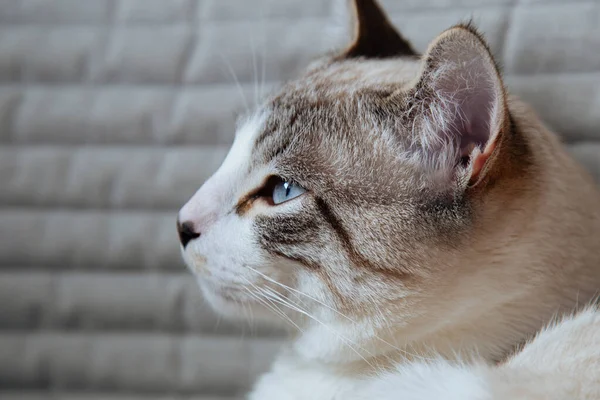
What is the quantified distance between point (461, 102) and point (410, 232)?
0.14m

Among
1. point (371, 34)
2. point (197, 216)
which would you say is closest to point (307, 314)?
point (197, 216)

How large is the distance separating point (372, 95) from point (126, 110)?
501 millimetres

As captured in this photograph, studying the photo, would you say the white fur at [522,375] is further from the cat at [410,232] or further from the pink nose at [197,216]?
the pink nose at [197,216]

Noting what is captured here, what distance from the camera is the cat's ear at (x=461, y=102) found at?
63 centimetres

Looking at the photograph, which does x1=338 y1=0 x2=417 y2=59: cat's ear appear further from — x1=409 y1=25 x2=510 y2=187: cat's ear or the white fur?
the white fur

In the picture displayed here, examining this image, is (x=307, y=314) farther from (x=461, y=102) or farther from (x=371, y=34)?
(x=371, y=34)

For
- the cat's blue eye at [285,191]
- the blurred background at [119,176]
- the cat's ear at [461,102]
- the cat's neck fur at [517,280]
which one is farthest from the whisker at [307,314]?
the blurred background at [119,176]

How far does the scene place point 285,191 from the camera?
749 mm

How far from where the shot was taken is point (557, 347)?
639mm

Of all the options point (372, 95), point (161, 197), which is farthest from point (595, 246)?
point (161, 197)

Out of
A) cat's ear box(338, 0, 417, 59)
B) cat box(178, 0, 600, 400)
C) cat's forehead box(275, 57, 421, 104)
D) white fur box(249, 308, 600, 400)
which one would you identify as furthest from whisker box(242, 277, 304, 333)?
cat's ear box(338, 0, 417, 59)

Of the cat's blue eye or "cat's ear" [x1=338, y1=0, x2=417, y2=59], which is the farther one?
"cat's ear" [x1=338, y1=0, x2=417, y2=59]

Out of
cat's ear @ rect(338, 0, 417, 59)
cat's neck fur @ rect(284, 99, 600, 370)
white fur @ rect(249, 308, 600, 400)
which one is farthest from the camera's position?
cat's ear @ rect(338, 0, 417, 59)

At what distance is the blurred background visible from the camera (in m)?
1.07
